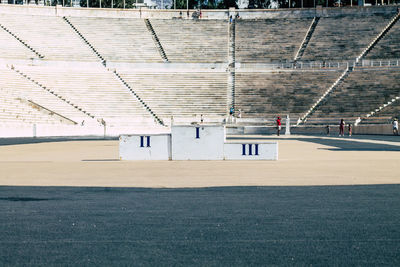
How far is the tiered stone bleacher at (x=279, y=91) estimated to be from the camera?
5069 centimetres

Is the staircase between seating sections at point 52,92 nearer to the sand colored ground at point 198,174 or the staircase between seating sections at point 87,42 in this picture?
the staircase between seating sections at point 87,42

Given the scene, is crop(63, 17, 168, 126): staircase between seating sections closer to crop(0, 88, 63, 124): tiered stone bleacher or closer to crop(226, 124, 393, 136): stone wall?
crop(226, 124, 393, 136): stone wall

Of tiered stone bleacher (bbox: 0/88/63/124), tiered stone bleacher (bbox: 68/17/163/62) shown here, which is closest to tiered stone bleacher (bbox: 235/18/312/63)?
tiered stone bleacher (bbox: 68/17/163/62)

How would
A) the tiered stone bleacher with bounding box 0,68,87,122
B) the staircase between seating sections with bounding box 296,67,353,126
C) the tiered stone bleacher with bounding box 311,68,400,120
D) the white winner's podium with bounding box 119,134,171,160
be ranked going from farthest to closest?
the staircase between seating sections with bounding box 296,67,353,126 < the tiered stone bleacher with bounding box 311,68,400,120 < the tiered stone bleacher with bounding box 0,68,87,122 < the white winner's podium with bounding box 119,134,171,160

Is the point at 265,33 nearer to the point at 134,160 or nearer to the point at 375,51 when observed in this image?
the point at 375,51

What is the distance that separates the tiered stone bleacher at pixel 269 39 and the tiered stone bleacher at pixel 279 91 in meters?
2.47

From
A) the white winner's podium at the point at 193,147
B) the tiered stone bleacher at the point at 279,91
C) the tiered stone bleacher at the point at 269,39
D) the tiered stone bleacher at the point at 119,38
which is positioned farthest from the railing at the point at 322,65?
the white winner's podium at the point at 193,147

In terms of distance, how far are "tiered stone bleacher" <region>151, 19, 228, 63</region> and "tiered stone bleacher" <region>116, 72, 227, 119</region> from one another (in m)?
2.69

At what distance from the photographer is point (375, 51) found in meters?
54.9

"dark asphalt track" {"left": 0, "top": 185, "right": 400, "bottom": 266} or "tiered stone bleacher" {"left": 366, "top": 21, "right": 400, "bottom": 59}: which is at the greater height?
"tiered stone bleacher" {"left": 366, "top": 21, "right": 400, "bottom": 59}

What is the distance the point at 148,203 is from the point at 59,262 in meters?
3.26

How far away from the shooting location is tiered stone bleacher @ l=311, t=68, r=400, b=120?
48.7 metres

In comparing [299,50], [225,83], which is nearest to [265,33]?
[299,50]

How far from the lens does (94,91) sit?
165 ft
